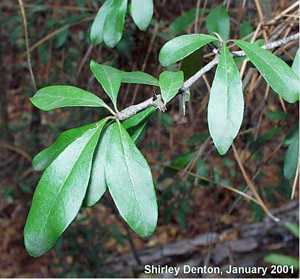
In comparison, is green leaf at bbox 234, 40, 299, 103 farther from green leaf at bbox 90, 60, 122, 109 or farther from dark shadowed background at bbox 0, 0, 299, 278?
dark shadowed background at bbox 0, 0, 299, 278

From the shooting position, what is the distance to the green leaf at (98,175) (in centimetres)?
60

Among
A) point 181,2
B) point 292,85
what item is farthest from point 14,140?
point 292,85

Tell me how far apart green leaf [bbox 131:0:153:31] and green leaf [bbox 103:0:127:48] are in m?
0.04

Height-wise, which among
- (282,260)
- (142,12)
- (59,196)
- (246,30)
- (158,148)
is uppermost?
(142,12)

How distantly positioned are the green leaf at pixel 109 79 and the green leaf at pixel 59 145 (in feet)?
0.21

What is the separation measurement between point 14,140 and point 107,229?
72cm

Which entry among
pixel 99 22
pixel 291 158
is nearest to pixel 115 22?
pixel 99 22

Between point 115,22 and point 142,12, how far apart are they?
7cm

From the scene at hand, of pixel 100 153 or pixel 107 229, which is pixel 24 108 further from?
pixel 100 153

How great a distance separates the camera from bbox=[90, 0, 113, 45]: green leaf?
0.79 m

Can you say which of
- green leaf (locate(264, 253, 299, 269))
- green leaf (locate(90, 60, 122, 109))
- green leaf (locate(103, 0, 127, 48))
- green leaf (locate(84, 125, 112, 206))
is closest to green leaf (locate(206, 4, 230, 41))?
green leaf (locate(103, 0, 127, 48))

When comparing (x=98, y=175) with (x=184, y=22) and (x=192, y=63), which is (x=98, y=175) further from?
(x=184, y=22)

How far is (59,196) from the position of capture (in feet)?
1.85

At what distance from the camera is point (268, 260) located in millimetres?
1473
